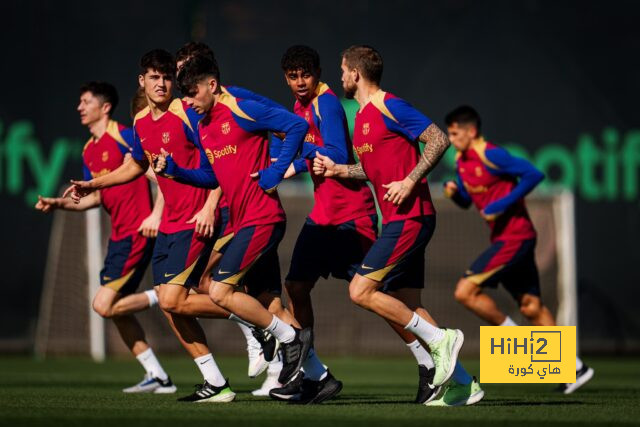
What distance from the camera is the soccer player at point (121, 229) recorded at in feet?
33.8

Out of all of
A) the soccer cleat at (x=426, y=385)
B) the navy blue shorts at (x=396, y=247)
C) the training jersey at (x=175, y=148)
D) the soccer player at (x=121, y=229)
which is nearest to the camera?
the navy blue shorts at (x=396, y=247)

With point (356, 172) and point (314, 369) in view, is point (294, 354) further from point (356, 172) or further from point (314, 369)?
point (356, 172)

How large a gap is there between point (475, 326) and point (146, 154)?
8004 mm

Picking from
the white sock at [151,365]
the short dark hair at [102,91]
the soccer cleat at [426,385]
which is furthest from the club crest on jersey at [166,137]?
the soccer cleat at [426,385]

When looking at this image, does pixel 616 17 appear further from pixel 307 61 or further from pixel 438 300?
pixel 307 61

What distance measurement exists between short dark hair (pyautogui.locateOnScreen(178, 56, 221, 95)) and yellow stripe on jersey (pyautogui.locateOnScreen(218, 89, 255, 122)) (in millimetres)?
134

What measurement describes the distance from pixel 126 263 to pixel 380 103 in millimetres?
3232

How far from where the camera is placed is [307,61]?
8836 millimetres

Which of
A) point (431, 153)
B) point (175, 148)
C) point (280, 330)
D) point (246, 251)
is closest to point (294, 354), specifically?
point (280, 330)

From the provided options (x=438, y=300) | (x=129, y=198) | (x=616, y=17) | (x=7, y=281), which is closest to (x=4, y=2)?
(x=7, y=281)

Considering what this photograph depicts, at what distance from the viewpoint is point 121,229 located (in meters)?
10.6

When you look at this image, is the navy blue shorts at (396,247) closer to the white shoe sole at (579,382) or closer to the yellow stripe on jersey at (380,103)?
the yellow stripe on jersey at (380,103)

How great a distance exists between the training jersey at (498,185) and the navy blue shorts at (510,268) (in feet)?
0.34

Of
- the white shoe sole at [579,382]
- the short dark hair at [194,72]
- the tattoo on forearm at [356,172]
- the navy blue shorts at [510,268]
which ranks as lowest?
the white shoe sole at [579,382]
